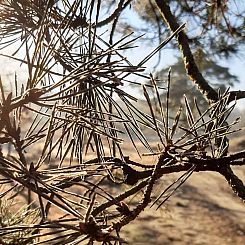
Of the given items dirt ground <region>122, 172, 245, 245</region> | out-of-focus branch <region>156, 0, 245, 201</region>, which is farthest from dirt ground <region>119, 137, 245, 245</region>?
out-of-focus branch <region>156, 0, 245, 201</region>

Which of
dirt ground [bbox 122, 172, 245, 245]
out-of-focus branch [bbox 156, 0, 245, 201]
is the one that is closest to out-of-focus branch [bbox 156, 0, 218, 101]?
out-of-focus branch [bbox 156, 0, 245, 201]

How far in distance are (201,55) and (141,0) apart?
390 millimetres

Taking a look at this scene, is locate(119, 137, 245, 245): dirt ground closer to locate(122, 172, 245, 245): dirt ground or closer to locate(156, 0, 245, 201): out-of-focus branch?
locate(122, 172, 245, 245): dirt ground

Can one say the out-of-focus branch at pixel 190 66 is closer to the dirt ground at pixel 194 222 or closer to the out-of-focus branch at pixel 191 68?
the out-of-focus branch at pixel 191 68

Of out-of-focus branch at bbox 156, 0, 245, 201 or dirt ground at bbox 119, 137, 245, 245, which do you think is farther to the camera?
dirt ground at bbox 119, 137, 245, 245

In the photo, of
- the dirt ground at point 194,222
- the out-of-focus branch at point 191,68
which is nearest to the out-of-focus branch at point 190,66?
the out-of-focus branch at point 191,68

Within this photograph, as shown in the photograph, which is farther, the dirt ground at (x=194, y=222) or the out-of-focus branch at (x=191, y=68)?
the dirt ground at (x=194, y=222)

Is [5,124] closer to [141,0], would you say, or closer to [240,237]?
[141,0]

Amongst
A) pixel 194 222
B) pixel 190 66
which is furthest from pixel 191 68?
pixel 194 222

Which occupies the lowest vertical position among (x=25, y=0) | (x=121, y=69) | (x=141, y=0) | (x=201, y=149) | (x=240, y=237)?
(x=240, y=237)

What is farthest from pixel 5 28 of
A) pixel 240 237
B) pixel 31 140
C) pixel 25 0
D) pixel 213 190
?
pixel 213 190

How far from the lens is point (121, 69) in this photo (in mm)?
539

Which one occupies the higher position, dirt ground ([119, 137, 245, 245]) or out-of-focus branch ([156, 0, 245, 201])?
out-of-focus branch ([156, 0, 245, 201])

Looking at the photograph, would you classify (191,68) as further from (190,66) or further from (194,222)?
(194,222)
